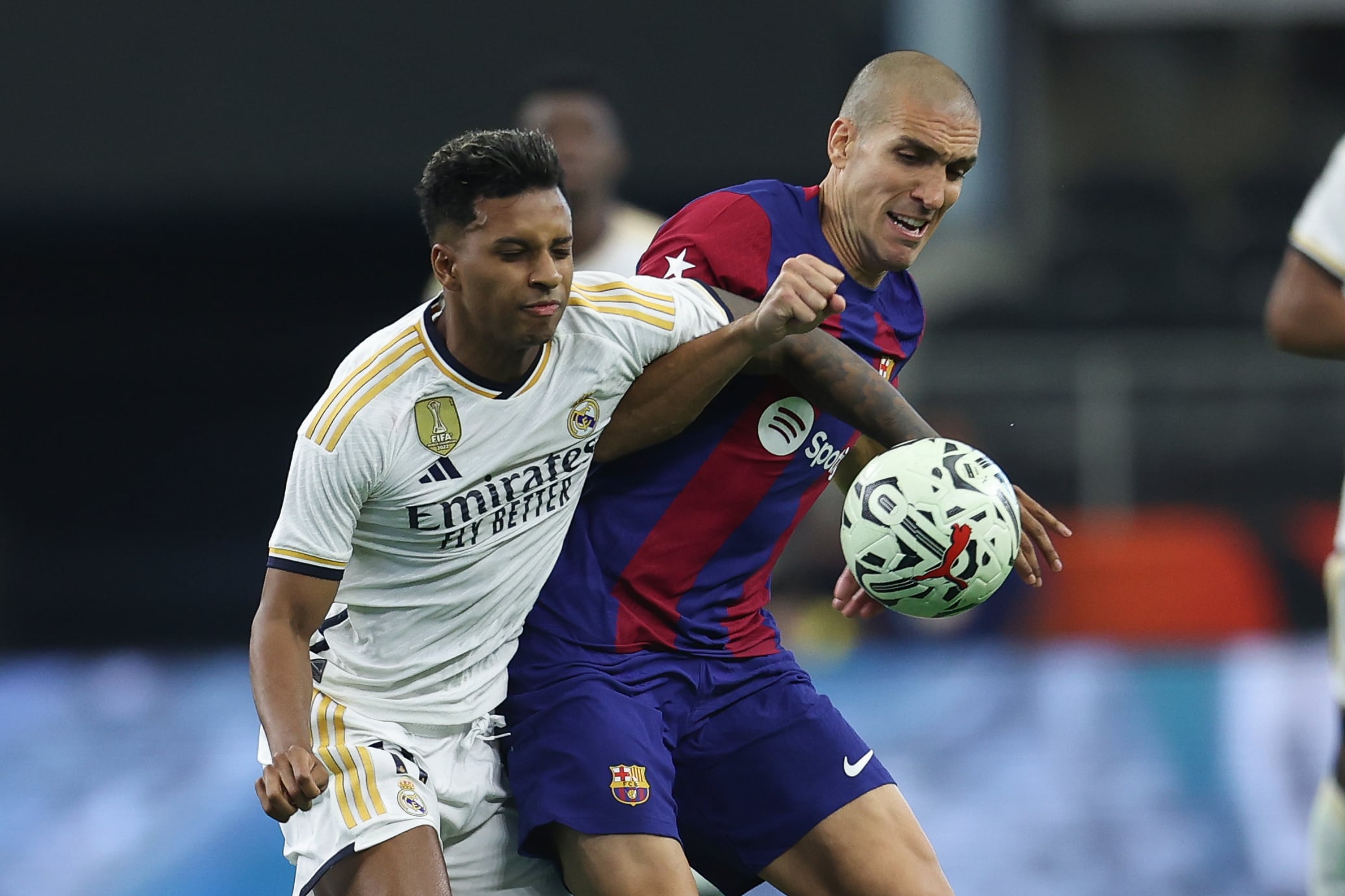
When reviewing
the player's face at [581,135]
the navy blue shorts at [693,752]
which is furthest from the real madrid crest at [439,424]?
the player's face at [581,135]

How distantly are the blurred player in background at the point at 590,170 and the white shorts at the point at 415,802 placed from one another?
2.40 meters

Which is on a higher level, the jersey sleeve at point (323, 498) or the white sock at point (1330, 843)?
the jersey sleeve at point (323, 498)

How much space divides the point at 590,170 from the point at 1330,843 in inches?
130

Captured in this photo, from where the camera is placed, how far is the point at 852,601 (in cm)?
453

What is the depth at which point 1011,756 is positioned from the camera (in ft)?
24.4

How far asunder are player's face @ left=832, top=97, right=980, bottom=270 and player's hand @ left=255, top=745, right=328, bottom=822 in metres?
1.75

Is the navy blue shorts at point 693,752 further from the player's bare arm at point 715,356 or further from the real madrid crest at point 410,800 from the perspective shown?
the player's bare arm at point 715,356

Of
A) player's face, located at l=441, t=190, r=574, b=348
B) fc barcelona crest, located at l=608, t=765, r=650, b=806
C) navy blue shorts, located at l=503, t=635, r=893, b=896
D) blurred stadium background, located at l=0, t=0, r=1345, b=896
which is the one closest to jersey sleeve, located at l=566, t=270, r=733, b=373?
player's face, located at l=441, t=190, r=574, b=348

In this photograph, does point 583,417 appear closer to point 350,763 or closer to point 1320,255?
point 350,763

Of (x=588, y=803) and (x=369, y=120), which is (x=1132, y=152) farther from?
(x=588, y=803)

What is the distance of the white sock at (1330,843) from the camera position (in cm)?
556

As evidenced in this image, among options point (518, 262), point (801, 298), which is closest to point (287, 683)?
point (518, 262)

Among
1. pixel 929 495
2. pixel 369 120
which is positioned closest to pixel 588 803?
pixel 929 495

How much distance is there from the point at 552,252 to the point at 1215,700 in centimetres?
478
